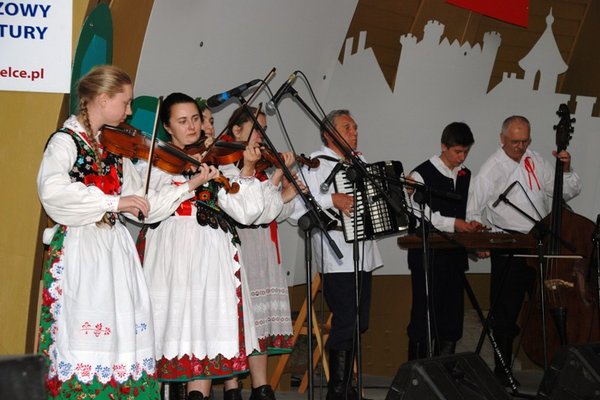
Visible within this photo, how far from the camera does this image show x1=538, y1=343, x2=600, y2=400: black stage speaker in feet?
13.3

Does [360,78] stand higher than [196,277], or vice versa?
[360,78]

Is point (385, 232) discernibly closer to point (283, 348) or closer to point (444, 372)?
point (283, 348)

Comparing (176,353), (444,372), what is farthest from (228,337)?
(444,372)

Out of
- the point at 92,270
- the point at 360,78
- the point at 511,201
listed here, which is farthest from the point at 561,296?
the point at 92,270

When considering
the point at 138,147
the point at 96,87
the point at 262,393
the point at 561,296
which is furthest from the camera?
the point at 561,296

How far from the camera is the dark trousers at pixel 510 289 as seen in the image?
6.09m

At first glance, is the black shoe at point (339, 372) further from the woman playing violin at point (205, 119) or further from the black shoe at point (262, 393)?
the woman playing violin at point (205, 119)

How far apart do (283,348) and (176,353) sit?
101 cm

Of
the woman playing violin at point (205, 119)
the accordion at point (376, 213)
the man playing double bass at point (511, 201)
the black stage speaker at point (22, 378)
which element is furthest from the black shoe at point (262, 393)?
the black stage speaker at point (22, 378)

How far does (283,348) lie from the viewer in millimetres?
4965

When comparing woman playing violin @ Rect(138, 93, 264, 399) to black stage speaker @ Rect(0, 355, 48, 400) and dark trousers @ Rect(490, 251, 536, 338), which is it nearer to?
black stage speaker @ Rect(0, 355, 48, 400)

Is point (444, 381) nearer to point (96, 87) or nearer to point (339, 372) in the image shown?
point (96, 87)

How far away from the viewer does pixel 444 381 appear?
353 cm

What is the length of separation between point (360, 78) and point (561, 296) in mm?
2255
